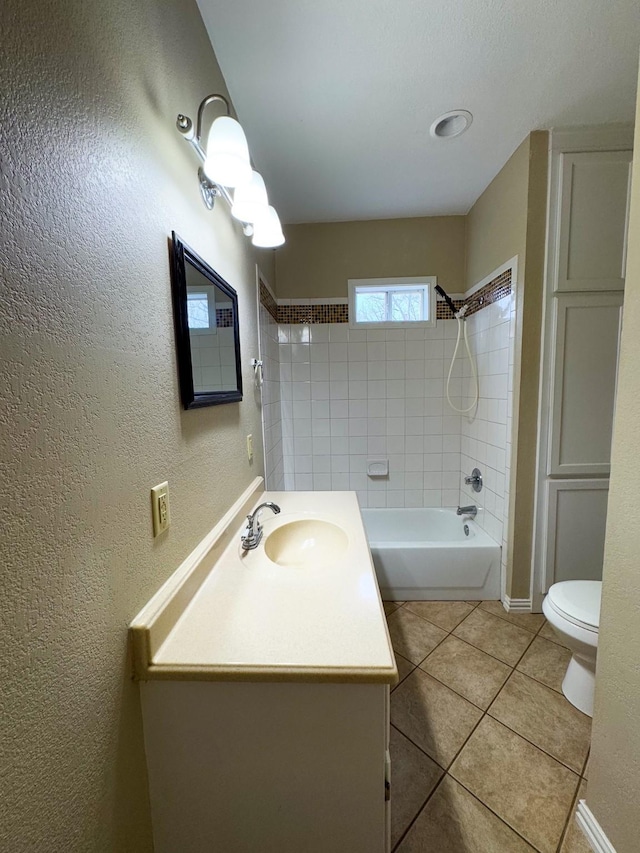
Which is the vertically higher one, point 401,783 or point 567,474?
point 567,474

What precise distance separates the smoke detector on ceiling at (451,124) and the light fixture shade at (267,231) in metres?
1.01

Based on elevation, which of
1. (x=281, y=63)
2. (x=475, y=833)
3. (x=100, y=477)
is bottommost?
(x=475, y=833)

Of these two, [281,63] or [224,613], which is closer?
[224,613]

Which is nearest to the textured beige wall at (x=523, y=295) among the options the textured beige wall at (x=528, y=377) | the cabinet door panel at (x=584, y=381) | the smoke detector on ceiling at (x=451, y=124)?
the textured beige wall at (x=528, y=377)

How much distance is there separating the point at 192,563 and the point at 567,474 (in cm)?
197

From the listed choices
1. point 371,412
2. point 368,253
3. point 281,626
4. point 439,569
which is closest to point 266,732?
point 281,626

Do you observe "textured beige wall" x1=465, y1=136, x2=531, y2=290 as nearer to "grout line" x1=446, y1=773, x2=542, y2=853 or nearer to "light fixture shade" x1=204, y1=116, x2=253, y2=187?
"light fixture shade" x1=204, y1=116, x2=253, y2=187

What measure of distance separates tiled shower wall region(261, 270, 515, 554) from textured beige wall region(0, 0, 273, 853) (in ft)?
5.98

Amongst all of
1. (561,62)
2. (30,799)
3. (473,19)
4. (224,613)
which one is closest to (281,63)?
(473,19)

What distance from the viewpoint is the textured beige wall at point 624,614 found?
0.82 metres

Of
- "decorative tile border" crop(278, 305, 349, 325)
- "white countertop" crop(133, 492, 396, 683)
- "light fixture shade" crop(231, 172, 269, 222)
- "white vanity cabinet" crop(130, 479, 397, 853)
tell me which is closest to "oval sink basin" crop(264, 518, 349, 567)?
"white countertop" crop(133, 492, 396, 683)

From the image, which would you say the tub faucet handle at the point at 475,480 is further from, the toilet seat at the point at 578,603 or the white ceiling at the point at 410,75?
the white ceiling at the point at 410,75

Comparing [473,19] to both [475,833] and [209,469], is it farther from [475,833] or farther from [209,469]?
[475,833]

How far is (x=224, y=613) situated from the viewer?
820 mm
